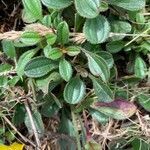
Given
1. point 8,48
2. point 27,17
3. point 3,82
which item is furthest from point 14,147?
point 27,17

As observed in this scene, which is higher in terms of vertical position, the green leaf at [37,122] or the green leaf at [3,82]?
the green leaf at [3,82]

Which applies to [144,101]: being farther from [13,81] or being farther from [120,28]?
[13,81]

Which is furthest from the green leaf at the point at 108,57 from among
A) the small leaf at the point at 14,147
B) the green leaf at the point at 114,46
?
the small leaf at the point at 14,147

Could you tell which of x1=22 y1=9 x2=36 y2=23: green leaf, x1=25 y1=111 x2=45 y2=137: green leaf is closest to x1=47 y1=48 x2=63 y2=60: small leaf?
x1=22 y1=9 x2=36 y2=23: green leaf

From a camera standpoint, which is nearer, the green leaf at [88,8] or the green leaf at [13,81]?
the green leaf at [88,8]

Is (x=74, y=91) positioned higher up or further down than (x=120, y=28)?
further down

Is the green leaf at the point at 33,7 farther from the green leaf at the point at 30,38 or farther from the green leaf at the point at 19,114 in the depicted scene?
the green leaf at the point at 19,114

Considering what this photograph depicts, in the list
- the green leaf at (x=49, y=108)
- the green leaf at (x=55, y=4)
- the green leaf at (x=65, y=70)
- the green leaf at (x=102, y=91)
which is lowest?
the green leaf at (x=49, y=108)
